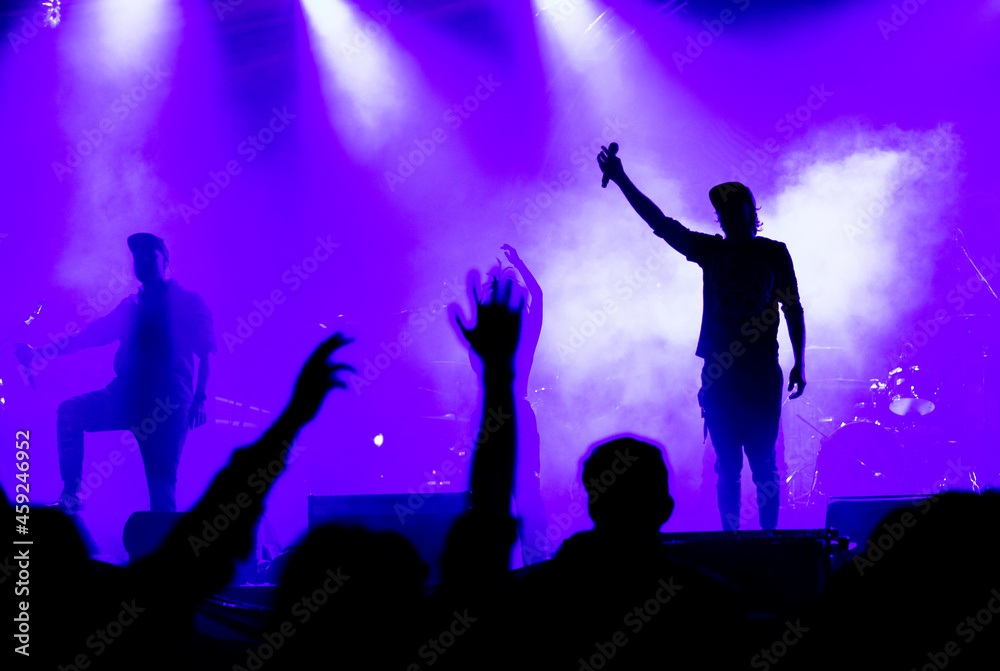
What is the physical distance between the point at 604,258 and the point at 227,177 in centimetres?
403

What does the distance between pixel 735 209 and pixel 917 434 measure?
169 inches

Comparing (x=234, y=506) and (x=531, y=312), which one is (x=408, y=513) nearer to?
(x=531, y=312)

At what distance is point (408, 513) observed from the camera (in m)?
3.79

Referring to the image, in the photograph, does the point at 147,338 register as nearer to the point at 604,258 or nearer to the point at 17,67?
the point at 17,67

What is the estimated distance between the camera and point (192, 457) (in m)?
6.60

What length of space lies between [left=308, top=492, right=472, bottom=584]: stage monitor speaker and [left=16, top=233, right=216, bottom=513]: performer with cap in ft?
4.37

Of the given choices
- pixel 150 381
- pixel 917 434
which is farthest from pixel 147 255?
pixel 917 434

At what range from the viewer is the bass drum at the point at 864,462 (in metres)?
6.94

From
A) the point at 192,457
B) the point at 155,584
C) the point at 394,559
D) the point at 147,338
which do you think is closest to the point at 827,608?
the point at 394,559

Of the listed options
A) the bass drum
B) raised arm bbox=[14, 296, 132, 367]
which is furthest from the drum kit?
raised arm bbox=[14, 296, 132, 367]

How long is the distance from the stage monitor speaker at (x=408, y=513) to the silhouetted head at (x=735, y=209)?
1.89m

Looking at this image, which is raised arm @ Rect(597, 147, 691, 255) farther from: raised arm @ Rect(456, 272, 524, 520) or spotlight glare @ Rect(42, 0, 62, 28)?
spotlight glare @ Rect(42, 0, 62, 28)

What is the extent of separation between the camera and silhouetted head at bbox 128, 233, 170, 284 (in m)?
4.96

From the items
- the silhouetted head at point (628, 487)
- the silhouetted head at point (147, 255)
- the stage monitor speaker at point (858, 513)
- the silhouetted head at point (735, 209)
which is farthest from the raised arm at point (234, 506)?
the silhouetted head at point (147, 255)
